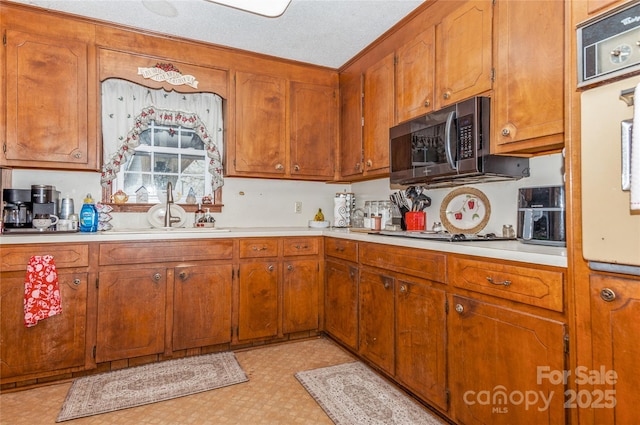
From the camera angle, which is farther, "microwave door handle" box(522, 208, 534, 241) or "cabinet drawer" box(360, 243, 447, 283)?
"cabinet drawer" box(360, 243, 447, 283)

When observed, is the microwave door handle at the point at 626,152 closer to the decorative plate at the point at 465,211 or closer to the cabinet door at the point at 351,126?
the decorative plate at the point at 465,211

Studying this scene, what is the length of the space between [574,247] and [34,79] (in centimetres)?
322

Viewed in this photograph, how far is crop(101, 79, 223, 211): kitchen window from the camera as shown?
9.14 ft

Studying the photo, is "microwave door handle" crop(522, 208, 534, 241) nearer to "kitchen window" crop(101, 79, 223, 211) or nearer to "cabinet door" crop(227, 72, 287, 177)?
"cabinet door" crop(227, 72, 287, 177)

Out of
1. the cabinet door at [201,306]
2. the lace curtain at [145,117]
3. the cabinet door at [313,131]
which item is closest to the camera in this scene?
the cabinet door at [201,306]

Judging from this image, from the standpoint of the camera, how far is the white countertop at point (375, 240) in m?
1.36

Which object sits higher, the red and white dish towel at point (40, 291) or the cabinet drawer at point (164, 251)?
the cabinet drawer at point (164, 251)

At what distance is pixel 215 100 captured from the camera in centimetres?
315

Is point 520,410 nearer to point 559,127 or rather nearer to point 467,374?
point 467,374

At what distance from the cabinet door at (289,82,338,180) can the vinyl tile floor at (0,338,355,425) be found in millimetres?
1738

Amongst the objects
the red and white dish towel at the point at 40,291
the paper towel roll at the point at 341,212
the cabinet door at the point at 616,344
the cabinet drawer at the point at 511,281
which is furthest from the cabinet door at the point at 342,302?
the red and white dish towel at the point at 40,291

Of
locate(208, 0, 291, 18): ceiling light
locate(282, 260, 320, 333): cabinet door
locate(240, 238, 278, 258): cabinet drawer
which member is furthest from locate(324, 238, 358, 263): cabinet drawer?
locate(208, 0, 291, 18): ceiling light

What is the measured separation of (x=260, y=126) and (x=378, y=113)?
40.9 inches

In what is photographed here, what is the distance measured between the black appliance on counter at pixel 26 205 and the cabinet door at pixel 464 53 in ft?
8.98
